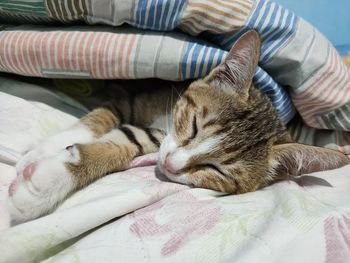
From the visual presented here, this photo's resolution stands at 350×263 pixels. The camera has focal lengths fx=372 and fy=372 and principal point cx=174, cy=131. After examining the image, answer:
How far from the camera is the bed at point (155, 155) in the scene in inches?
27.8

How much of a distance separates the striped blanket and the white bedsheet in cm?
32

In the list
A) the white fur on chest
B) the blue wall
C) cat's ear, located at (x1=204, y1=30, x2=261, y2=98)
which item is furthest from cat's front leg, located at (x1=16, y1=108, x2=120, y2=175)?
the blue wall

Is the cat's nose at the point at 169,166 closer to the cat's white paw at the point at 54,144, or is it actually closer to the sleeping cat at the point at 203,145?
the sleeping cat at the point at 203,145

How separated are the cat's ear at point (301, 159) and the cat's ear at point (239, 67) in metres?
0.21

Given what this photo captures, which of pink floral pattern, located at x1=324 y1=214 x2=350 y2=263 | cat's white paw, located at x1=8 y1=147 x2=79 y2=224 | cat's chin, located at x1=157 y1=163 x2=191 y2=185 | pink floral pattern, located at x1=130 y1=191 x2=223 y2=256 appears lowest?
cat's chin, located at x1=157 y1=163 x2=191 y2=185

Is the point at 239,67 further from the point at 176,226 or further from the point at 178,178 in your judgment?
the point at 176,226

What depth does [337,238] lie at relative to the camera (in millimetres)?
737

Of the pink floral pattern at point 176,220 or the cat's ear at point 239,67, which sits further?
the cat's ear at point 239,67

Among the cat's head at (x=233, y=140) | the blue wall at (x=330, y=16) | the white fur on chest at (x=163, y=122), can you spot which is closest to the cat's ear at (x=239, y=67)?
the cat's head at (x=233, y=140)

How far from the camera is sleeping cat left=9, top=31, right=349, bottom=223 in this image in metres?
0.95

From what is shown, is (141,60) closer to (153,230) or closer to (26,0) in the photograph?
(26,0)

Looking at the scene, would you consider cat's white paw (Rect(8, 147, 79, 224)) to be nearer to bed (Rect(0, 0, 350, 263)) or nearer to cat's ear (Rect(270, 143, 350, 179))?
bed (Rect(0, 0, 350, 263))

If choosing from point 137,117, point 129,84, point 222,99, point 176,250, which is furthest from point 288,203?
point 129,84

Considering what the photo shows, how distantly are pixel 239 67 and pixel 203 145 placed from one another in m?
0.25
